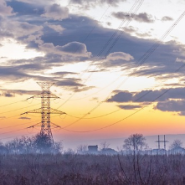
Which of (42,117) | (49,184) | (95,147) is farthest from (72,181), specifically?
(95,147)

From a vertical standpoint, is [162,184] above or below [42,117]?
below

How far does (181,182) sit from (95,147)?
17882cm

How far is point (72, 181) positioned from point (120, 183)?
3.72 meters

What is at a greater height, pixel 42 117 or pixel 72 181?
pixel 42 117

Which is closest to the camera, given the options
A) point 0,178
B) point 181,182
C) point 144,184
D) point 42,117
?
point 144,184

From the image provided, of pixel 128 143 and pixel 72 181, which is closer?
pixel 72 181

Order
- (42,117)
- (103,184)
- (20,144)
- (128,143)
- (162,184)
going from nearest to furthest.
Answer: (162,184) < (103,184) < (42,117) < (20,144) < (128,143)

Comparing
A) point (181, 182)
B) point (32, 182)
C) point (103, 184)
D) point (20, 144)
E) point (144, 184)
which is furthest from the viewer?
point (20, 144)

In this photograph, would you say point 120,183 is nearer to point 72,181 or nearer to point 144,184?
point 144,184

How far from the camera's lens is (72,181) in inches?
721

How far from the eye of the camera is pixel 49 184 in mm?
18062

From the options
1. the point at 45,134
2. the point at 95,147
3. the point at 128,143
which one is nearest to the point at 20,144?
the point at 95,147

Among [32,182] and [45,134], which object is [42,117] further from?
[32,182]

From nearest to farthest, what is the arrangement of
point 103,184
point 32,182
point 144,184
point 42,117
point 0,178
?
point 144,184
point 103,184
point 32,182
point 0,178
point 42,117
